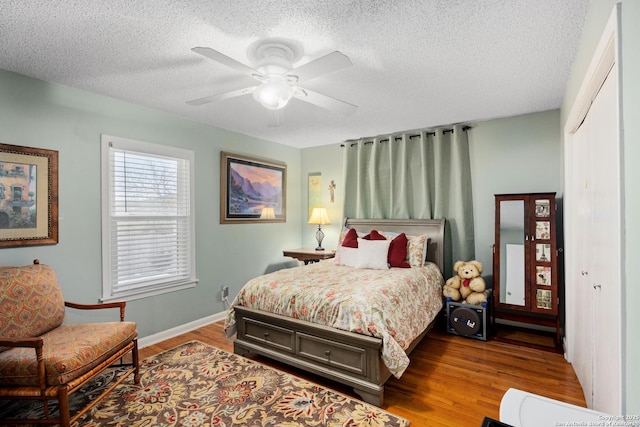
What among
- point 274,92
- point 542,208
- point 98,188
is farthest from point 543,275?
point 98,188

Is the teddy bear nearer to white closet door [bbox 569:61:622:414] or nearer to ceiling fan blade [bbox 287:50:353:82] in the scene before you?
white closet door [bbox 569:61:622:414]

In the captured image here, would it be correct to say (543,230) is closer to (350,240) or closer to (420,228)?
(420,228)

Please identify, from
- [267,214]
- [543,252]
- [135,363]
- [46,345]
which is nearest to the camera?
[46,345]

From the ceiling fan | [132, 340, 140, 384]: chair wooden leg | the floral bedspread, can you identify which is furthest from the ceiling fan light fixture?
[132, 340, 140, 384]: chair wooden leg

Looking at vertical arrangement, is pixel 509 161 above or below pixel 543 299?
above

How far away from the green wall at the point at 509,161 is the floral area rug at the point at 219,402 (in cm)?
237

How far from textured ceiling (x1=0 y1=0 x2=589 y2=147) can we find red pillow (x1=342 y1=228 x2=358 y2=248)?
5.50 ft

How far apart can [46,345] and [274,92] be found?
88.0 inches

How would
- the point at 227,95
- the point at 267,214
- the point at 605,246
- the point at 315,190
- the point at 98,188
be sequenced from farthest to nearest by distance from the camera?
the point at 315,190 < the point at 267,214 < the point at 98,188 < the point at 227,95 < the point at 605,246

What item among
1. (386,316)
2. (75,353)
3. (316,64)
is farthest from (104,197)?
(386,316)

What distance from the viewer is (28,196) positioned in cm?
256

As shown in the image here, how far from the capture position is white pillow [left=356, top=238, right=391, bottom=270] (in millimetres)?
3562

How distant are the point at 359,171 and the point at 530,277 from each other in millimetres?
2467

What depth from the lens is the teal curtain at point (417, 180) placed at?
13.1ft
